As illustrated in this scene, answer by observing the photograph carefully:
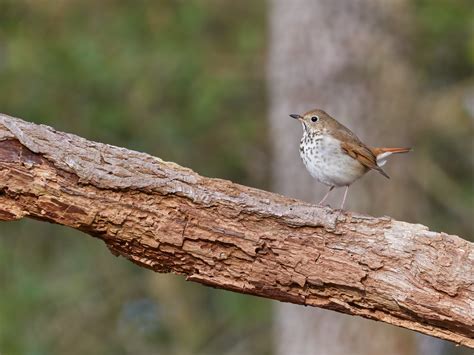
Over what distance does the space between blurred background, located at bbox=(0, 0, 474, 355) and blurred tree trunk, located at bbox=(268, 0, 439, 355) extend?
13mm

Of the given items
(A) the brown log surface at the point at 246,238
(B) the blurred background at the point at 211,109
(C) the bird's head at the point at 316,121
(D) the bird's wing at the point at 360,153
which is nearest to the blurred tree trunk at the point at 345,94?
(B) the blurred background at the point at 211,109

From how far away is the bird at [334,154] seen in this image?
206 inches

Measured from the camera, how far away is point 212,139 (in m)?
10.6

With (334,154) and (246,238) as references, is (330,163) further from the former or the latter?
(246,238)

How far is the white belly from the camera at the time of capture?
5227 mm

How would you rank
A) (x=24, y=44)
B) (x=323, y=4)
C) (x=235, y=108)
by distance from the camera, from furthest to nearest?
(x=235, y=108) → (x=24, y=44) → (x=323, y=4)

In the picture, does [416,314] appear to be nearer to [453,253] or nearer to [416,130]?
[453,253]

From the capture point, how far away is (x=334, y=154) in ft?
17.3

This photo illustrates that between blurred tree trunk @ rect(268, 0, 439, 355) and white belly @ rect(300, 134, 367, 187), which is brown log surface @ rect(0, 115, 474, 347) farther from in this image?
blurred tree trunk @ rect(268, 0, 439, 355)

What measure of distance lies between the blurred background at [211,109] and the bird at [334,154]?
2253 millimetres

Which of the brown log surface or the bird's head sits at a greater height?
the bird's head

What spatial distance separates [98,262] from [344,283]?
6.91 meters

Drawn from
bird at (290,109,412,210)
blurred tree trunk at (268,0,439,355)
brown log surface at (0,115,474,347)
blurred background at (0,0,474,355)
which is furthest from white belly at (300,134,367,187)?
blurred background at (0,0,474,355)

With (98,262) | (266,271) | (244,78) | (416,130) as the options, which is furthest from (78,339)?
(266,271)
